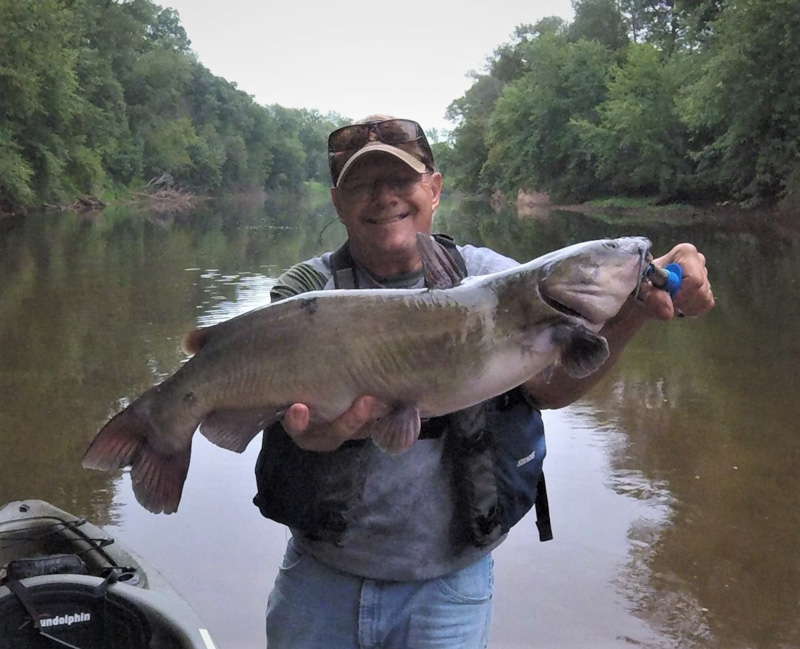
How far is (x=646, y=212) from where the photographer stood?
137 feet

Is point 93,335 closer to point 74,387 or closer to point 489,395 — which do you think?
point 74,387

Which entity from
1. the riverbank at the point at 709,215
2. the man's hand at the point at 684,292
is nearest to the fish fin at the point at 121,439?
the man's hand at the point at 684,292

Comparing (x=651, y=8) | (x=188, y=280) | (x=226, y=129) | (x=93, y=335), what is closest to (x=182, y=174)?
(x=226, y=129)

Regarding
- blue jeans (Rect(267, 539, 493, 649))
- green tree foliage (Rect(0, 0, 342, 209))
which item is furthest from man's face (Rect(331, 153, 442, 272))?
green tree foliage (Rect(0, 0, 342, 209))

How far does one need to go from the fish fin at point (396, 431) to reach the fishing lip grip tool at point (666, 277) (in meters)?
0.76

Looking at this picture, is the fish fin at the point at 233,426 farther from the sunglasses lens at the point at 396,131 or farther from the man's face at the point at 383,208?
the sunglasses lens at the point at 396,131

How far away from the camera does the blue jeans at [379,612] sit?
2.36 meters

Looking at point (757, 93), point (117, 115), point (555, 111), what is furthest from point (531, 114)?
point (117, 115)

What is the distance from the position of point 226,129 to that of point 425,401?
300 ft

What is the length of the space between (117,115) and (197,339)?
6031cm

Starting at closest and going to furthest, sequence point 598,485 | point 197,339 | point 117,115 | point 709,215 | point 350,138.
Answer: point 197,339, point 350,138, point 598,485, point 709,215, point 117,115

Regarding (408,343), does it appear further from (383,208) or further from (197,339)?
(197,339)

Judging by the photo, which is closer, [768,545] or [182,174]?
[768,545]

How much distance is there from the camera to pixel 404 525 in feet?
7.72
